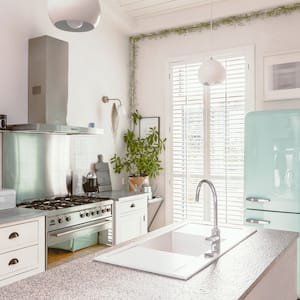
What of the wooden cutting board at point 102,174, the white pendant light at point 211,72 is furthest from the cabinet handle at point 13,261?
the white pendant light at point 211,72

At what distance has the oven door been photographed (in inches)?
119

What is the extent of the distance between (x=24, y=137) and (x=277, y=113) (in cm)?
245

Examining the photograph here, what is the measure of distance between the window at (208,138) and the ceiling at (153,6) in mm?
679

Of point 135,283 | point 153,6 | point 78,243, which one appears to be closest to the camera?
point 135,283

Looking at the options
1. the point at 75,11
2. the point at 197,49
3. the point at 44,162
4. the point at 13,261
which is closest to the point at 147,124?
the point at 197,49

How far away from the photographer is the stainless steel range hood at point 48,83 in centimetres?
351

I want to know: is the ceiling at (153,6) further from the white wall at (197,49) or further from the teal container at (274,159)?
the teal container at (274,159)

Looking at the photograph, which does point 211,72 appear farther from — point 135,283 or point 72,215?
point 135,283

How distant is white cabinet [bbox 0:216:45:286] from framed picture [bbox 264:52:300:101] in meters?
2.81

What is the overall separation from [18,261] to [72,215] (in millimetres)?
669

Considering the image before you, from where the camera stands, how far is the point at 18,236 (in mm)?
2701

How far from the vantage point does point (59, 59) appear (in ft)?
11.9

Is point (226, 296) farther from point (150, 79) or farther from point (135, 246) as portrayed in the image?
point (150, 79)

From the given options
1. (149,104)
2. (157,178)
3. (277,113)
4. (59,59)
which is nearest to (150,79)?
(149,104)
